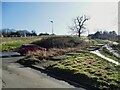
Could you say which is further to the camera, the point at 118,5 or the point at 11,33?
the point at 11,33

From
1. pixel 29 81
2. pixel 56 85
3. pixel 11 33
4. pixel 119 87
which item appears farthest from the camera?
pixel 11 33

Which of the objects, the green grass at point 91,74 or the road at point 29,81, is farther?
the road at point 29,81

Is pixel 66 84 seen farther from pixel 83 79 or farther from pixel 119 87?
pixel 119 87

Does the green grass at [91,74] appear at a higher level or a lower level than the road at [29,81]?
higher

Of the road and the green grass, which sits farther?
the road

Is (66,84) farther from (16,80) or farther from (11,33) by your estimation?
(11,33)

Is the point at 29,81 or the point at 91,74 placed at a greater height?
the point at 91,74

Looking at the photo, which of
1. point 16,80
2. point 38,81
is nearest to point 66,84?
point 38,81

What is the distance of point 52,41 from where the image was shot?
127 ft

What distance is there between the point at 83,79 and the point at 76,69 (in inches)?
87.3

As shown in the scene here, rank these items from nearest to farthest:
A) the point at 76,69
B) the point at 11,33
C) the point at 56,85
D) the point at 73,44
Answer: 1. the point at 56,85
2. the point at 76,69
3. the point at 73,44
4. the point at 11,33

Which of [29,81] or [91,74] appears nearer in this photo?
[29,81]

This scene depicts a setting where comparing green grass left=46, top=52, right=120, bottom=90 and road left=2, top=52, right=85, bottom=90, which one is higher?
green grass left=46, top=52, right=120, bottom=90

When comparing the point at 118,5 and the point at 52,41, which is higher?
the point at 118,5
